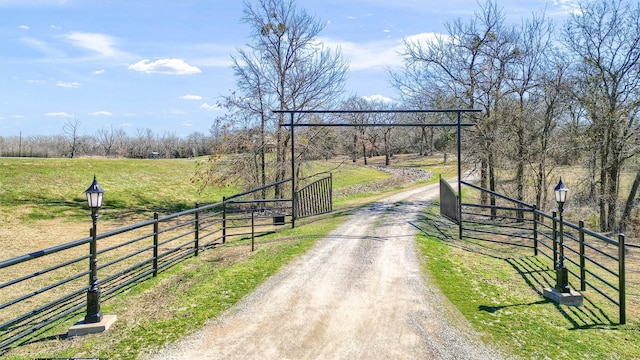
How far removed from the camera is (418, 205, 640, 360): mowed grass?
5438 mm

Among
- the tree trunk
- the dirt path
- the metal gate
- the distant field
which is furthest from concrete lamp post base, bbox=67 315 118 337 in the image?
the tree trunk

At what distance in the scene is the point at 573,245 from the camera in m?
13.8

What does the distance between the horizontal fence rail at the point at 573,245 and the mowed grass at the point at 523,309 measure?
1.31 ft

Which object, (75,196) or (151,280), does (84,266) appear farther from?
(75,196)

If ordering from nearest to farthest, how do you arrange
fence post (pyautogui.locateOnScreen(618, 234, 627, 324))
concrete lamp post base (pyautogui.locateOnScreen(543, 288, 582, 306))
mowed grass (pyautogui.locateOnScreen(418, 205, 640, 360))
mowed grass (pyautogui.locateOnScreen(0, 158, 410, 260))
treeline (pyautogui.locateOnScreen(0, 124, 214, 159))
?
mowed grass (pyautogui.locateOnScreen(418, 205, 640, 360)), fence post (pyautogui.locateOnScreen(618, 234, 627, 324)), concrete lamp post base (pyautogui.locateOnScreen(543, 288, 582, 306)), mowed grass (pyautogui.locateOnScreen(0, 158, 410, 260)), treeline (pyautogui.locateOnScreen(0, 124, 214, 159))

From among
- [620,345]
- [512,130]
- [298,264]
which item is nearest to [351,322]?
[298,264]

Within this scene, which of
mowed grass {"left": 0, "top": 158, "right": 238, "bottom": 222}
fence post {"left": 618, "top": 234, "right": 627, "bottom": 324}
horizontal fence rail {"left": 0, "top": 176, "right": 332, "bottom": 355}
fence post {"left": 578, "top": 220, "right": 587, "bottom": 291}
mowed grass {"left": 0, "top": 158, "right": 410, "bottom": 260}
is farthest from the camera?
mowed grass {"left": 0, "top": 158, "right": 238, "bottom": 222}

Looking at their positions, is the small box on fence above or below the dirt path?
above

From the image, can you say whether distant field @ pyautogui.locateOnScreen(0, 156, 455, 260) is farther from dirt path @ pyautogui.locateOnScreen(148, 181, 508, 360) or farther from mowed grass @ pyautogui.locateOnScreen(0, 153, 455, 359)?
dirt path @ pyautogui.locateOnScreen(148, 181, 508, 360)

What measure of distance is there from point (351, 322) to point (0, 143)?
5201cm

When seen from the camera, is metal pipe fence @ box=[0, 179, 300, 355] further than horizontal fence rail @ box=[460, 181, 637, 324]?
No

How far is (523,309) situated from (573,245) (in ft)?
28.7

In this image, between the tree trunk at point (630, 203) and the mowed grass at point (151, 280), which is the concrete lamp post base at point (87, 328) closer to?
the mowed grass at point (151, 280)

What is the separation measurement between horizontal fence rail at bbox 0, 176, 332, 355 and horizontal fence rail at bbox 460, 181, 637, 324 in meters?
6.26
